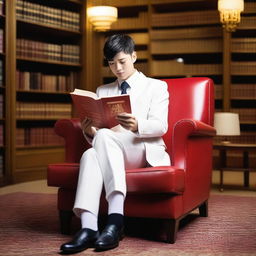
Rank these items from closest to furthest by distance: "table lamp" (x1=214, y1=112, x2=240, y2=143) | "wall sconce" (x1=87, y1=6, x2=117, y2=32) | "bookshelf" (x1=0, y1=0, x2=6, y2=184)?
"table lamp" (x1=214, y1=112, x2=240, y2=143) → "bookshelf" (x1=0, y1=0, x2=6, y2=184) → "wall sconce" (x1=87, y1=6, x2=117, y2=32)

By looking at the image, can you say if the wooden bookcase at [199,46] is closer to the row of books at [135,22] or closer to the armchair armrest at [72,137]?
the row of books at [135,22]

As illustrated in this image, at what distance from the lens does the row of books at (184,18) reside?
20.9 ft

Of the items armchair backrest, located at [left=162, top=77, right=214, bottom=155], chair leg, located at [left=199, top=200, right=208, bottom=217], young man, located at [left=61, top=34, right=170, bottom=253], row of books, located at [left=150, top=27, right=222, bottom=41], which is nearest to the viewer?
young man, located at [left=61, top=34, right=170, bottom=253]

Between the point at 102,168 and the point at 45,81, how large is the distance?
3553 millimetres

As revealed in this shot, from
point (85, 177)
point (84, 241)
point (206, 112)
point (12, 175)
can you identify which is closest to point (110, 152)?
point (85, 177)

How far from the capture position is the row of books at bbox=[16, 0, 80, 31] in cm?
550

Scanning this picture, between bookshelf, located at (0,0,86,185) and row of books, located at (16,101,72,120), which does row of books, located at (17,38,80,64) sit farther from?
row of books, located at (16,101,72,120)

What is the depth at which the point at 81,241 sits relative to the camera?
7.51 feet

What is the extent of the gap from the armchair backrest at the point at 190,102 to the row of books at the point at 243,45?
3.33 meters

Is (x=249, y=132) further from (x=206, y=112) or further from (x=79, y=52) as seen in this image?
(x=206, y=112)

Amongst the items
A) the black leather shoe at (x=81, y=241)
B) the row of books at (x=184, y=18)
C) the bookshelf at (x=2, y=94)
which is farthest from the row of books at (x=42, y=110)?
the black leather shoe at (x=81, y=241)

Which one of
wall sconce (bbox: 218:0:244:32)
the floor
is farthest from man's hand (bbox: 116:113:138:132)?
wall sconce (bbox: 218:0:244:32)

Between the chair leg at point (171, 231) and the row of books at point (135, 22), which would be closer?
the chair leg at point (171, 231)

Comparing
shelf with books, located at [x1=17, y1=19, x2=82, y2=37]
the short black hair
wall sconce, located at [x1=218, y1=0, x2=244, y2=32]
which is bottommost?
the short black hair
